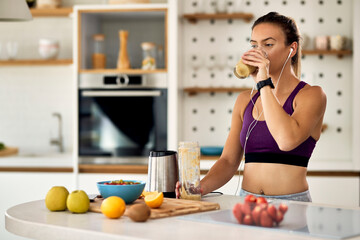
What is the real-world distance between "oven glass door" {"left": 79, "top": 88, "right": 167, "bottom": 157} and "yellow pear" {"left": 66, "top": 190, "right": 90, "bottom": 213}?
2629mm

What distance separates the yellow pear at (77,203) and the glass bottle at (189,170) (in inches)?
15.3

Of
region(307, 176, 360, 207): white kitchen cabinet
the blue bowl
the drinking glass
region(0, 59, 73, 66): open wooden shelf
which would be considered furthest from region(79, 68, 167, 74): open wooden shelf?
the blue bowl

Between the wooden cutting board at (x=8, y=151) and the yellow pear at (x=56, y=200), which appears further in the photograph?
the wooden cutting board at (x=8, y=151)

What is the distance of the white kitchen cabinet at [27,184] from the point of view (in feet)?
14.3

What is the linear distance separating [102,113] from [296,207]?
287 cm

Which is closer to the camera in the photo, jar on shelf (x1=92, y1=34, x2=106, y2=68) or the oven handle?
the oven handle

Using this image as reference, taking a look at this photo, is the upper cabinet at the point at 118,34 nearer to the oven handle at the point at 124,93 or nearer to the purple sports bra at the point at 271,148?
the oven handle at the point at 124,93

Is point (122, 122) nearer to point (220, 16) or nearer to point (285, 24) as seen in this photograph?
point (220, 16)

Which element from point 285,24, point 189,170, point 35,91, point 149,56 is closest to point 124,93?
point 149,56

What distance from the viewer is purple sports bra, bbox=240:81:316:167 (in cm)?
221

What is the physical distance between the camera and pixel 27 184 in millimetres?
4379

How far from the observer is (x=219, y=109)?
4605 millimetres

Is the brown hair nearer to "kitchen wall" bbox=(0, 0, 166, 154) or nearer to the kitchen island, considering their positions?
the kitchen island

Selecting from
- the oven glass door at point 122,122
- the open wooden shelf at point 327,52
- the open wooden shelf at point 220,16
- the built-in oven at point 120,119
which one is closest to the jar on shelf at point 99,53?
the built-in oven at point 120,119
